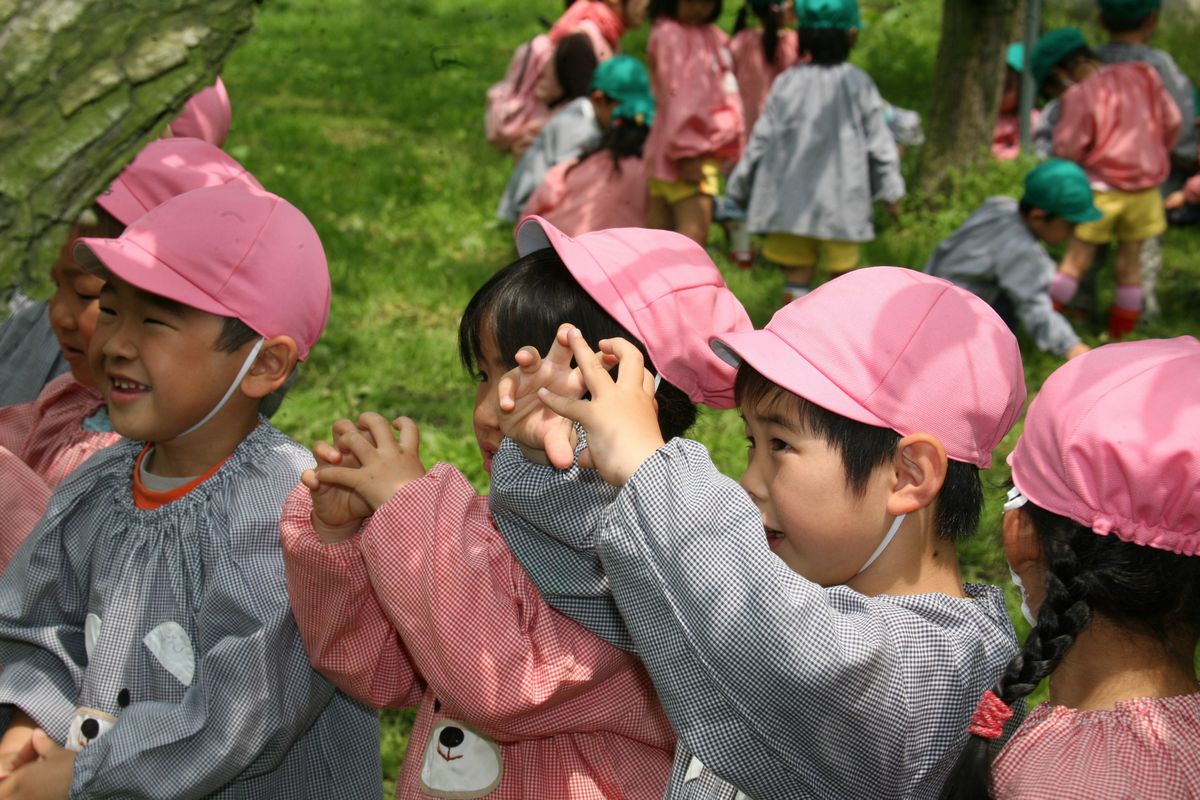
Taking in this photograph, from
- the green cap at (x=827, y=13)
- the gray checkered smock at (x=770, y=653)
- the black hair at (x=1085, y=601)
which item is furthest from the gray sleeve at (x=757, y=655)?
the green cap at (x=827, y=13)

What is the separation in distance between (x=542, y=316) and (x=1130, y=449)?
1.01m

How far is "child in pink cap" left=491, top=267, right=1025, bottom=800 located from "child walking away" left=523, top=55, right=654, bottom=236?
5.29 meters

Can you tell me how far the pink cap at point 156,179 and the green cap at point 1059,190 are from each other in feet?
14.8

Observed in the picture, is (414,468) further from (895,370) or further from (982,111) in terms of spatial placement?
(982,111)

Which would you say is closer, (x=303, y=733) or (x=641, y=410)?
(x=641, y=410)

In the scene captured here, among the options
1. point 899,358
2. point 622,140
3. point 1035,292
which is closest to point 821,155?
point 622,140

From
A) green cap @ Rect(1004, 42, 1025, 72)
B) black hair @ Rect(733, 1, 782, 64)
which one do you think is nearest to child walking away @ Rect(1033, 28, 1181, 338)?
black hair @ Rect(733, 1, 782, 64)

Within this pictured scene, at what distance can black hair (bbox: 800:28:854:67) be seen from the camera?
24.3 feet

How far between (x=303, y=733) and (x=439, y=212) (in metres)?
6.83

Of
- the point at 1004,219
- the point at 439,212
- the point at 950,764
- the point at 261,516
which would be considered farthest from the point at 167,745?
the point at 439,212

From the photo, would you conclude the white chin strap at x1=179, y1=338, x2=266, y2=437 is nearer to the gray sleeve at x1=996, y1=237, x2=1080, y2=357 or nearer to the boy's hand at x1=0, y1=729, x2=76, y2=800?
the boy's hand at x1=0, y1=729, x2=76, y2=800

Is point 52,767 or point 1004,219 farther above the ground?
point 52,767

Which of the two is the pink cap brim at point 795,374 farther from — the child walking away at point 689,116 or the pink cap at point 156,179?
the child walking away at point 689,116

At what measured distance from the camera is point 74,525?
2.76m
